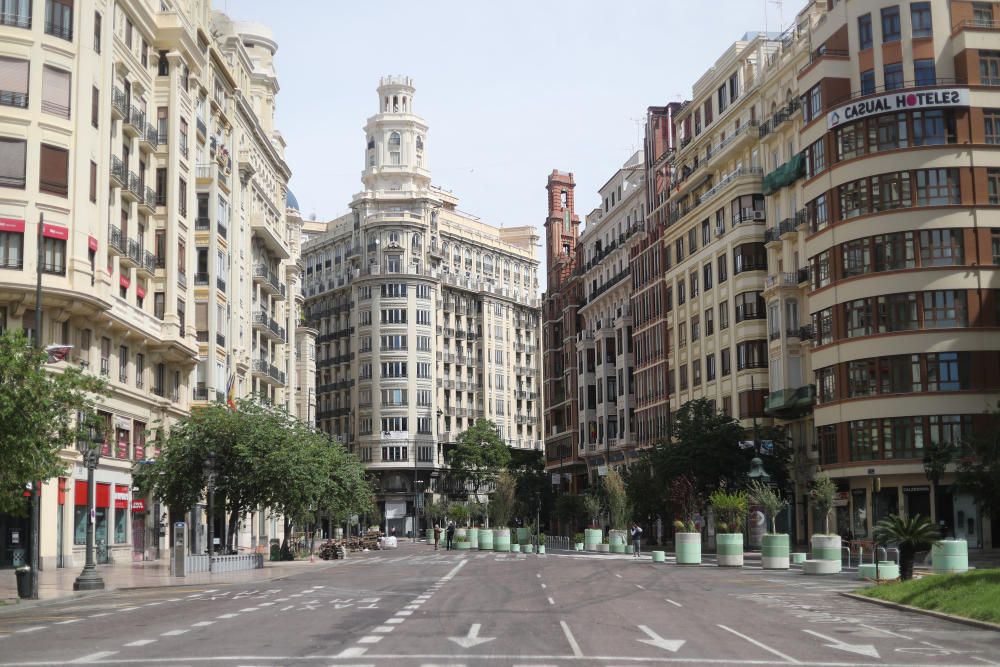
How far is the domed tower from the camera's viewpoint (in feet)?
456

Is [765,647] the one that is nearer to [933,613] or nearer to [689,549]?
[933,613]

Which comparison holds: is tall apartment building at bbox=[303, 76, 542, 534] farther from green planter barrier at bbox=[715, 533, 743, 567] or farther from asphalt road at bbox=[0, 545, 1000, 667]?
asphalt road at bbox=[0, 545, 1000, 667]

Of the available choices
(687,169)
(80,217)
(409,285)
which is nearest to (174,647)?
(80,217)

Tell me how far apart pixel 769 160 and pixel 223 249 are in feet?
104

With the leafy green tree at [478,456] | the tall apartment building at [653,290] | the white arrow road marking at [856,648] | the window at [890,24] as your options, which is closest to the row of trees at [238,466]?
the window at [890,24]

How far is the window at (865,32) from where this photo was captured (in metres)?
61.4

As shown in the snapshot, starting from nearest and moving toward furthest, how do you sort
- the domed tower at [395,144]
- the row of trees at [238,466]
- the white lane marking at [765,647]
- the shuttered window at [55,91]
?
→ the white lane marking at [765,647] → the shuttered window at [55,91] → the row of trees at [238,466] → the domed tower at [395,144]

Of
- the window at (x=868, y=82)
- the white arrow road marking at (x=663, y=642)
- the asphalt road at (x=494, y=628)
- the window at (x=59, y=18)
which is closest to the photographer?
the asphalt road at (x=494, y=628)

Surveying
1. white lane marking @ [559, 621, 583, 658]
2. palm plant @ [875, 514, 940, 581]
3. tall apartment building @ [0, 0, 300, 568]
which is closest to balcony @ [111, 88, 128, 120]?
tall apartment building @ [0, 0, 300, 568]

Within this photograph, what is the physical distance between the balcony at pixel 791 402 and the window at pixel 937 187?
457 inches

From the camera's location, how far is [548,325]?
403ft

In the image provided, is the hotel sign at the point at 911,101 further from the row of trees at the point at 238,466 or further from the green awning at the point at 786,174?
the row of trees at the point at 238,466

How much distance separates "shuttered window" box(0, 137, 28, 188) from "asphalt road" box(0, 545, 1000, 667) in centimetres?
1997

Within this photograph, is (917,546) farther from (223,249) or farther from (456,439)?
(456,439)
